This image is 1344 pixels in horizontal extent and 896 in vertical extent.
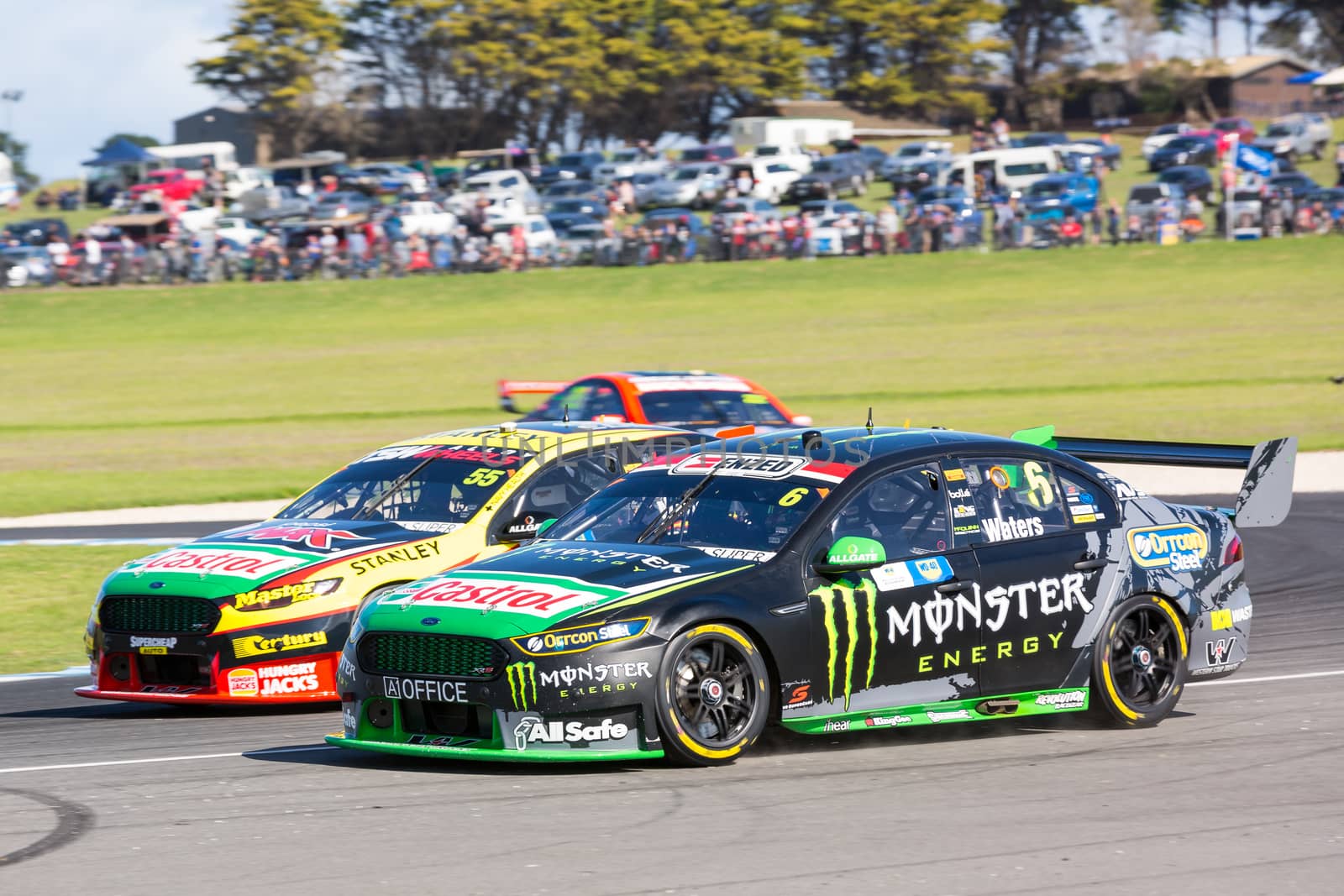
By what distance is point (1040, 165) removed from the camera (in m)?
60.9

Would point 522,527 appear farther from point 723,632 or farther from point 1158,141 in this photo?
point 1158,141

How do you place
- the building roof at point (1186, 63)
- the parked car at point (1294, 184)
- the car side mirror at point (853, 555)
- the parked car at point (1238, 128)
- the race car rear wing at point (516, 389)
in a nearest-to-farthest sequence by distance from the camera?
the car side mirror at point (853, 555), the race car rear wing at point (516, 389), the parked car at point (1294, 184), the parked car at point (1238, 128), the building roof at point (1186, 63)

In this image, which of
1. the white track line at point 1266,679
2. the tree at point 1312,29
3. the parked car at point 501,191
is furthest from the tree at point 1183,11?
the white track line at point 1266,679

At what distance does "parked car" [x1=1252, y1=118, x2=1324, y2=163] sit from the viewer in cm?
6638

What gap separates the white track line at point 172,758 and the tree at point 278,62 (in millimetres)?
82061

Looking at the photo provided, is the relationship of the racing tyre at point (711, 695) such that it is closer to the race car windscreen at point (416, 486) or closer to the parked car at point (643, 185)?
the race car windscreen at point (416, 486)

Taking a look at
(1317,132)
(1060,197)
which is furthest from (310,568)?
(1317,132)

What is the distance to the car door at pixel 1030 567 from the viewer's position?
8.25 m

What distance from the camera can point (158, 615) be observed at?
30.4ft

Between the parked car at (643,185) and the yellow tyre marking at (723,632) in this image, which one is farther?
the parked car at (643,185)

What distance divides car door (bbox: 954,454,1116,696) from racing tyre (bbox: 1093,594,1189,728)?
13 cm

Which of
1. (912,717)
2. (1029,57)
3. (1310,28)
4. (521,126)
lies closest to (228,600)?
(912,717)

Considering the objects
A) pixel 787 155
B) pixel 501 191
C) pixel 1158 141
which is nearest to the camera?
pixel 501 191

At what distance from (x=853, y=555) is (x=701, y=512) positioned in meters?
0.83
